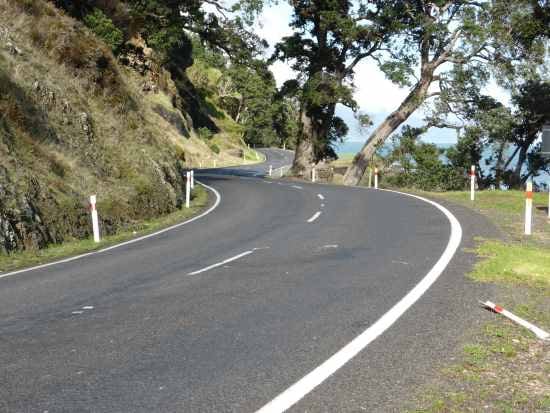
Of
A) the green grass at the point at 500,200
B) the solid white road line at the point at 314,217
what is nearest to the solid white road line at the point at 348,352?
the solid white road line at the point at 314,217

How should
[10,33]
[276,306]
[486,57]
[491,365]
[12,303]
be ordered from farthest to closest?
1. [486,57]
2. [10,33]
3. [12,303]
4. [276,306]
5. [491,365]

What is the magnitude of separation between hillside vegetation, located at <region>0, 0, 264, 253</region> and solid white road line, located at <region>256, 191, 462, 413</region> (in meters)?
8.52

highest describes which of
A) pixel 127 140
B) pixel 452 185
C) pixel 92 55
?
pixel 92 55

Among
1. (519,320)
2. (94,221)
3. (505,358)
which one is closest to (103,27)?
(94,221)

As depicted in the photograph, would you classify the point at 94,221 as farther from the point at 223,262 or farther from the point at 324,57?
the point at 324,57

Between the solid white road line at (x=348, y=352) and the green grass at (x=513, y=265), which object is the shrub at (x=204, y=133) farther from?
the solid white road line at (x=348, y=352)

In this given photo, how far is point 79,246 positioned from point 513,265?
933 centimetres

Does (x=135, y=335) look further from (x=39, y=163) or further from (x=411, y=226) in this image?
(x=39, y=163)

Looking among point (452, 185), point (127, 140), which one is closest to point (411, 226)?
point (127, 140)

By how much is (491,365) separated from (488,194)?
17727 millimetres

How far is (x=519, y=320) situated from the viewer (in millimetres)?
6023

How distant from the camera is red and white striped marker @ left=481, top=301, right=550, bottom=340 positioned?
18.5 feet

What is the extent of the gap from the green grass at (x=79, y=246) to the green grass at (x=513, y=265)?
26.5ft

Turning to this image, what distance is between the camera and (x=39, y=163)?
15.5 meters
